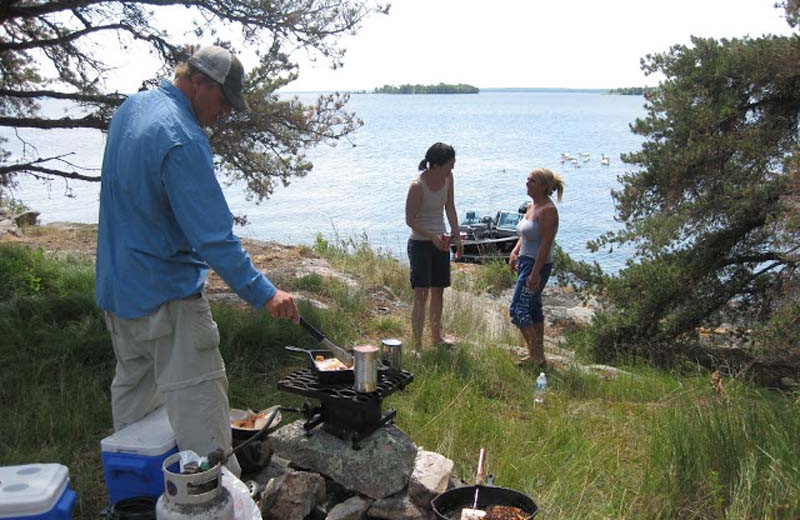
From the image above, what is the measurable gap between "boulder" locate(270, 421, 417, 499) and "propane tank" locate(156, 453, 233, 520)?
84 centimetres

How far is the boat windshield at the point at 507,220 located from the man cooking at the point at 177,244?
15.3 meters

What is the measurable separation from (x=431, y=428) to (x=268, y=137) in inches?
164

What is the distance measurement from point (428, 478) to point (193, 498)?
123cm

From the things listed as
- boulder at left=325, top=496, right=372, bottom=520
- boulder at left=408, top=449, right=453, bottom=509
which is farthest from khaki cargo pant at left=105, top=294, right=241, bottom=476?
boulder at left=408, top=449, right=453, bottom=509

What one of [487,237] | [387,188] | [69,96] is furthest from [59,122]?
[387,188]

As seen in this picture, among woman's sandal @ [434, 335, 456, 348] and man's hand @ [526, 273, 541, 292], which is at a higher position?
man's hand @ [526, 273, 541, 292]

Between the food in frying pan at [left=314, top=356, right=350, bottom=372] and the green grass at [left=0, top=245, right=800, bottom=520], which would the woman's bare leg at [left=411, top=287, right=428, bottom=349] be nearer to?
the green grass at [left=0, top=245, right=800, bottom=520]

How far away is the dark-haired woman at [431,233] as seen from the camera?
5953 mm

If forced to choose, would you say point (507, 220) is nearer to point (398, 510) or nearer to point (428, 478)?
point (428, 478)

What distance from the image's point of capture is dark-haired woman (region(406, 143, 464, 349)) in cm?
595

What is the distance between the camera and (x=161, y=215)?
2.99 m

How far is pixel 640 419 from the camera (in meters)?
4.64

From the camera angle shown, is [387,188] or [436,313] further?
[387,188]

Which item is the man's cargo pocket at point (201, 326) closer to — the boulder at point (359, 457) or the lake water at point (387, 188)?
the boulder at point (359, 457)
